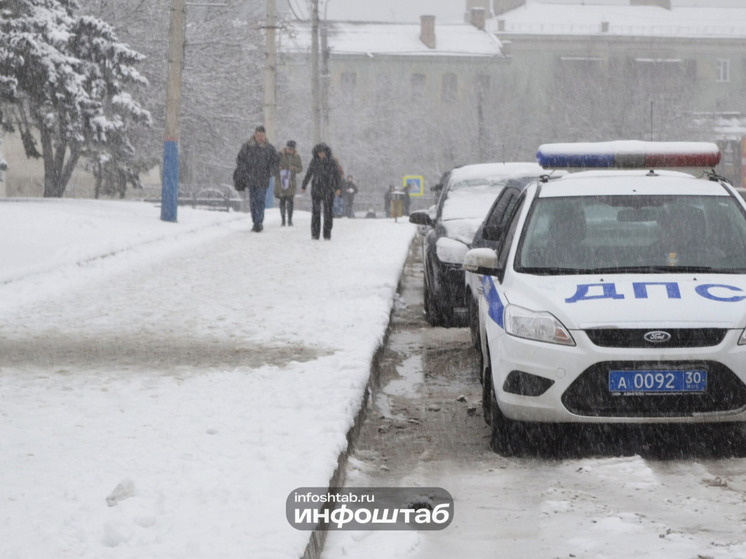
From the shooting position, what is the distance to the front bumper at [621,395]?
6.61 m

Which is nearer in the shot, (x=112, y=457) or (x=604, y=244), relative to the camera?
(x=112, y=457)

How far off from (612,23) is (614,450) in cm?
10043

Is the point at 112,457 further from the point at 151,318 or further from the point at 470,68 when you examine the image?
the point at 470,68

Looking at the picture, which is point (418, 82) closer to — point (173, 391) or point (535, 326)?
point (173, 391)

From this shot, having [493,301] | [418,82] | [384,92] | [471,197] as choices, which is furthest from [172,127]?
[418,82]

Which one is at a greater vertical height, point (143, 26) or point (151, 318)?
point (143, 26)

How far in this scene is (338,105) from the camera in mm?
82875

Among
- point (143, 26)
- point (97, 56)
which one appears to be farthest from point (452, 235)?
point (143, 26)

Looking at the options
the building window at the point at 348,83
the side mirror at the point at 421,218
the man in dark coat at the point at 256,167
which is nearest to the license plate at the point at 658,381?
the side mirror at the point at 421,218

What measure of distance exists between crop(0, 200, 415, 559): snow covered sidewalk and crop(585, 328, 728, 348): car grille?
1.46 m

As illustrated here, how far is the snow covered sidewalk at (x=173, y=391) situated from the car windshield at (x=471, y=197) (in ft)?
3.68

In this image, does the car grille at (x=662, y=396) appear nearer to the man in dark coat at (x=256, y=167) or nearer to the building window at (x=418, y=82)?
the man in dark coat at (x=256, y=167)

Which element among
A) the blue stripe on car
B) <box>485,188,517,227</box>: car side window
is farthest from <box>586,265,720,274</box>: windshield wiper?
<box>485,188,517,227</box>: car side window

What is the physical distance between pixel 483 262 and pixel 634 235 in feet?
3.15
